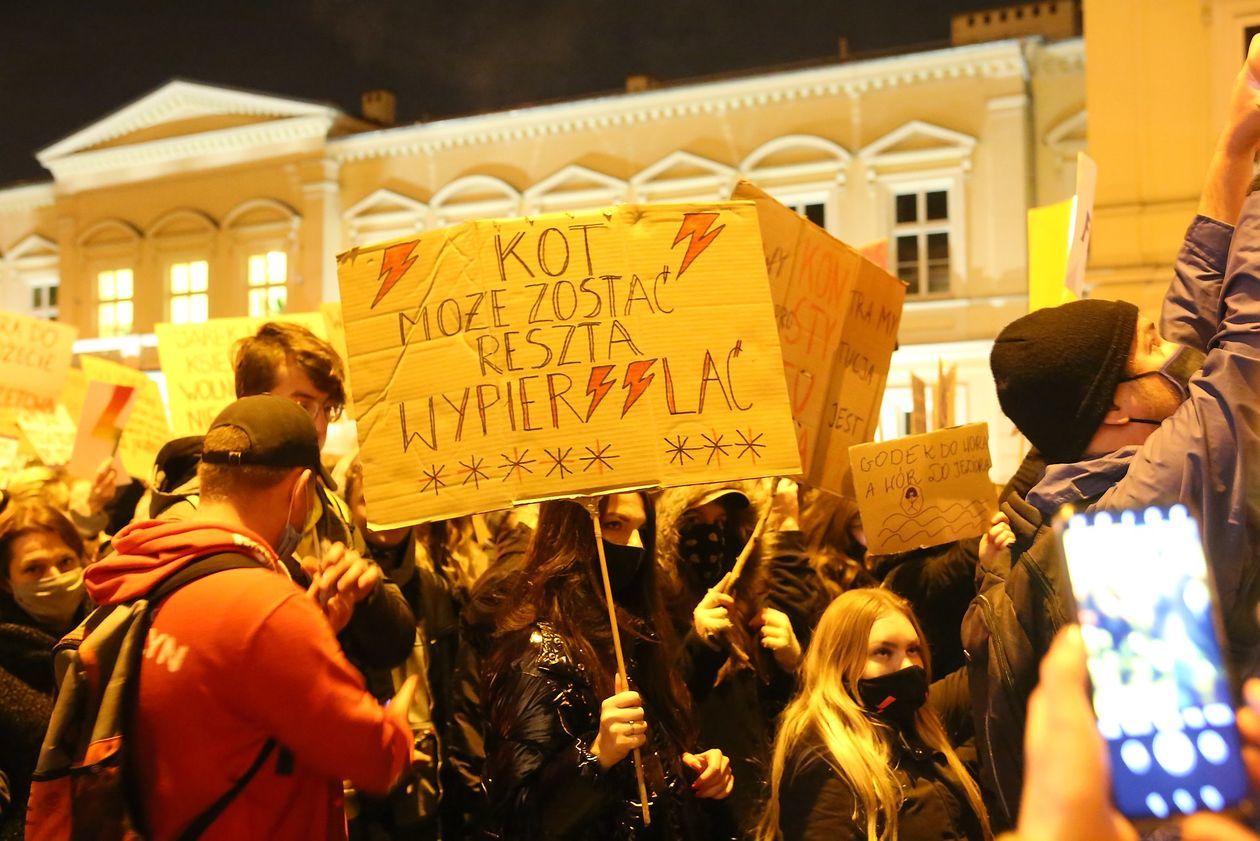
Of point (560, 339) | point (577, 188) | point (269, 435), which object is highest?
point (577, 188)

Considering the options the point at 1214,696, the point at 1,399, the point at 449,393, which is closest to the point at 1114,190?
the point at 1,399

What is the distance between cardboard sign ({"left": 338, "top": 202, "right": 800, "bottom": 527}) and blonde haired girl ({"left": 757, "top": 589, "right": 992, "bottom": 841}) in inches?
26.5

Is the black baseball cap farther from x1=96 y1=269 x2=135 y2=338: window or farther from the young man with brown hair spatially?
x1=96 y1=269 x2=135 y2=338: window

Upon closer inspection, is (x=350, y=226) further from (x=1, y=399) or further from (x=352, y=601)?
(x=352, y=601)

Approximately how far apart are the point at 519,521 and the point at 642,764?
2012 millimetres

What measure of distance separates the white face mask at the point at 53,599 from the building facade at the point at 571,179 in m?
16.5

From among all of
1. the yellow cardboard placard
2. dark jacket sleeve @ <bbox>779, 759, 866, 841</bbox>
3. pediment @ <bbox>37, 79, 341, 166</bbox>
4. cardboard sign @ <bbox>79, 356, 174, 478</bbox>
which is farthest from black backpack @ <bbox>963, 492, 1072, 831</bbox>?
pediment @ <bbox>37, 79, 341, 166</bbox>

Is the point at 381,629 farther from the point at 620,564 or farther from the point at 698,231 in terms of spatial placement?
the point at 698,231

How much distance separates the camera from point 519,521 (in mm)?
4961

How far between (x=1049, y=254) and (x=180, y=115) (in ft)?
84.3

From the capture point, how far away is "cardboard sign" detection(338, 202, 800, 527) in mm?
3055

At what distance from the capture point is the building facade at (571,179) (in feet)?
67.4

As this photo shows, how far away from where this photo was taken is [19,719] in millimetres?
3695

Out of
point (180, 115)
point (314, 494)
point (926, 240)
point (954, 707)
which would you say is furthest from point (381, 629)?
point (180, 115)
